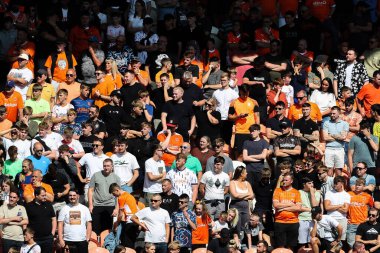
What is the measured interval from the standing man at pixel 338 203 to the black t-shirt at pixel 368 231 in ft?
1.38

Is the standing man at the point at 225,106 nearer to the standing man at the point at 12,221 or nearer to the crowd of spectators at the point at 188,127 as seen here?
the crowd of spectators at the point at 188,127

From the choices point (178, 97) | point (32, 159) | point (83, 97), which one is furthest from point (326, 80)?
point (32, 159)

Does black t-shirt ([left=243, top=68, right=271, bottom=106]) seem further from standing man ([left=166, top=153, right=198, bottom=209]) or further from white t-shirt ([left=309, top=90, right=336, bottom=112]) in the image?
standing man ([left=166, top=153, right=198, bottom=209])

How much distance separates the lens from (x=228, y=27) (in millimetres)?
29172

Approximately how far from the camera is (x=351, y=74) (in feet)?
92.3

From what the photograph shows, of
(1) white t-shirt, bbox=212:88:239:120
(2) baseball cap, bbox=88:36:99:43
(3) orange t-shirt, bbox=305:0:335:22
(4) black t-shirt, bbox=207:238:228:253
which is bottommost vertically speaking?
(4) black t-shirt, bbox=207:238:228:253

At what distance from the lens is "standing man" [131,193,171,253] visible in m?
23.4

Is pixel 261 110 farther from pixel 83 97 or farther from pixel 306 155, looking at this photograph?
pixel 83 97

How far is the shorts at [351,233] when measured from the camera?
24609 millimetres

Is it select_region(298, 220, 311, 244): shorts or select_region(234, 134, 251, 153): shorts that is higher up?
select_region(234, 134, 251, 153): shorts

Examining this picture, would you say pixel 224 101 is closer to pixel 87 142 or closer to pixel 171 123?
pixel 171 123

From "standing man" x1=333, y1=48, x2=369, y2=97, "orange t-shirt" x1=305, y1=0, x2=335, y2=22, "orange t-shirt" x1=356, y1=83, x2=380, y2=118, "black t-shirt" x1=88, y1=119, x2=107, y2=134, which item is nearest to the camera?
"black t-shirt" x1=88, y1=119, x2=107, y2=134

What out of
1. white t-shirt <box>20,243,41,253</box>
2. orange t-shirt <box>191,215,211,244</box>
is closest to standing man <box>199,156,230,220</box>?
orange t-shirt <box>191,215,211,244</box>

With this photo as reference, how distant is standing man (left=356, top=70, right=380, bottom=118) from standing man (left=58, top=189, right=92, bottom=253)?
711 cm
